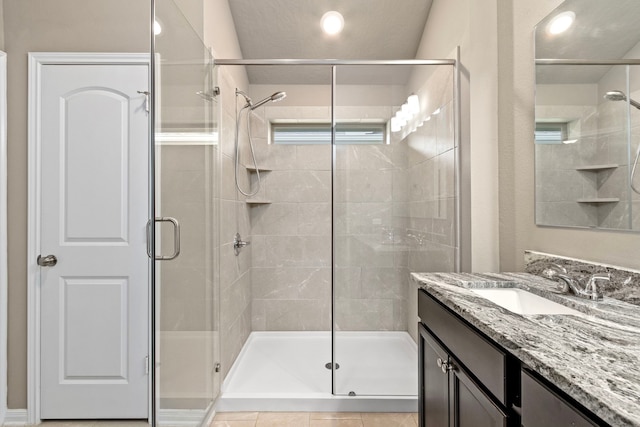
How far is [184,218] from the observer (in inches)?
60.1

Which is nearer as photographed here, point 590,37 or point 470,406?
point 470,406

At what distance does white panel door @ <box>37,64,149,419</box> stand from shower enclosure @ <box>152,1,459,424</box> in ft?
1.46

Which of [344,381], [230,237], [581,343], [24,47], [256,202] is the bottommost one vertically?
[344,381]

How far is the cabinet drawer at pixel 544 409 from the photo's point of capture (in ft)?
2.03

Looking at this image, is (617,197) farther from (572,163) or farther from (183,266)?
(183,266)

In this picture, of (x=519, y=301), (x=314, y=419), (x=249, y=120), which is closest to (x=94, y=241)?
(x=249, y=120)

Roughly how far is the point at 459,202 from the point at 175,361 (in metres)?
1.73

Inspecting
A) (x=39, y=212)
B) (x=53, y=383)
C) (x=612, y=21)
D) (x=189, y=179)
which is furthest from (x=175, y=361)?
(x=612, y=21)

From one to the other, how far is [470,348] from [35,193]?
227 cm

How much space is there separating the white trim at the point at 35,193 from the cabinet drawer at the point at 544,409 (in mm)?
2254

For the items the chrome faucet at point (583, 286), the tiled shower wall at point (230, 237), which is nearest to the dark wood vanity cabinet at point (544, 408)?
the chrome faucet at point (583, 286)

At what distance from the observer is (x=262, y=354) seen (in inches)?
109

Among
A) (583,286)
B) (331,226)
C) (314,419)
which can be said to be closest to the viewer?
(583,286)

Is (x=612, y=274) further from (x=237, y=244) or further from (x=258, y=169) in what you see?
(x=258, y=169)
